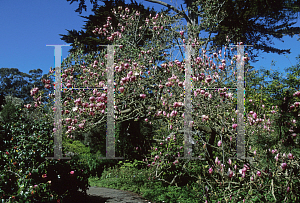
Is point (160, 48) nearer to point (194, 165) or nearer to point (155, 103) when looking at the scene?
point (155, 103)

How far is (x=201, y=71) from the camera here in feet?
15.6

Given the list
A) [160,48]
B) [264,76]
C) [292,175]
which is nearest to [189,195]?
[292,175]

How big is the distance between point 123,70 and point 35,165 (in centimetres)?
239

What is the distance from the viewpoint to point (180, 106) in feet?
13.4

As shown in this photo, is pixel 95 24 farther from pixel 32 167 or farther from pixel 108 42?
pixel 32 167

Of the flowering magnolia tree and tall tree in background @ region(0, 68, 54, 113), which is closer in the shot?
the flowering magnolia tree

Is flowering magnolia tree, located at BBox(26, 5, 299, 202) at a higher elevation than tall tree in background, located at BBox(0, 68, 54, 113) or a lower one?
lower

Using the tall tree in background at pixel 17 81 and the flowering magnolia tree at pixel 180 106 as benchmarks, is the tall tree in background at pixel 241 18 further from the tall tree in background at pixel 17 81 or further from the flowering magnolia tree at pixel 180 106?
the tall tree in background at pixel 17 81

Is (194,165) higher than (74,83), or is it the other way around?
(74,83)

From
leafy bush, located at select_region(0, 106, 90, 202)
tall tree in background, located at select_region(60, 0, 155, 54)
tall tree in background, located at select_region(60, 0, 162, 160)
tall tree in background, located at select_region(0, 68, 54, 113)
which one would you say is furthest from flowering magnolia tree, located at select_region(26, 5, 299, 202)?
tall tree in background, located at select_region(0, 68, 54, 113)

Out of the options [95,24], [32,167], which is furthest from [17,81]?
[32,167]

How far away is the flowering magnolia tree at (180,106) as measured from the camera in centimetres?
337

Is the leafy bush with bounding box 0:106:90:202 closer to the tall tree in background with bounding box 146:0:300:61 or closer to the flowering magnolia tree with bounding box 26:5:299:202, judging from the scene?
the flowering magnolia tree with bounding box 26:5:299:202

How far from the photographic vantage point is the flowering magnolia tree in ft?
11.1
